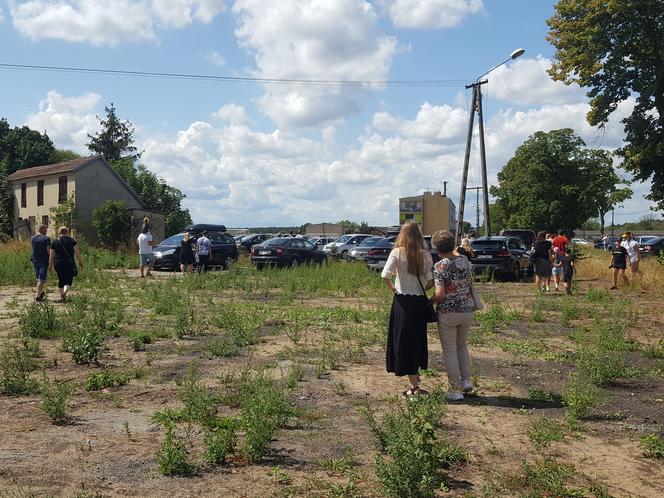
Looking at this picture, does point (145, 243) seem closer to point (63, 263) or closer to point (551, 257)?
point (63, 263)

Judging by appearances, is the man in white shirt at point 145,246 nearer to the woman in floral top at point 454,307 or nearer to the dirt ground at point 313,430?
the dirt ground at point 313,430

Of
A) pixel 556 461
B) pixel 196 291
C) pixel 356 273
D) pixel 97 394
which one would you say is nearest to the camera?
pixel 556 461

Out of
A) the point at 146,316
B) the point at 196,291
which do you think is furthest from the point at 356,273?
the point at 146,316

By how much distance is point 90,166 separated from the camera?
49.6 m

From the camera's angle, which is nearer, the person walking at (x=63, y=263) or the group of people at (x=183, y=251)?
the person walking at (x=63, y=263)

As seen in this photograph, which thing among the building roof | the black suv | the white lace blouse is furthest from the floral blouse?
the building roof

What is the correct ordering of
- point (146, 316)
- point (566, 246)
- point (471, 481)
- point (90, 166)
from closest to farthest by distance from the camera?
point (471, 481), point (146, 316), point (566, 246), point (90, 166)

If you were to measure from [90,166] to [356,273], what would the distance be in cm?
3502

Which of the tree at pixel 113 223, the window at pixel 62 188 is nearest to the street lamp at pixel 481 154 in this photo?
the tree at pixel 113 223

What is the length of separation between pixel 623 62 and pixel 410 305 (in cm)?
2463

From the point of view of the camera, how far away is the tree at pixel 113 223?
1630 inches

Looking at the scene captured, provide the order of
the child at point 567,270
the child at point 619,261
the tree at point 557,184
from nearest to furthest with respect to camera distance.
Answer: the child at point 567,270
the child at point 619,261
the tree at point 557,184

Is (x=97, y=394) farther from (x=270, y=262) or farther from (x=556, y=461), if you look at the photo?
(x=270, y=262)

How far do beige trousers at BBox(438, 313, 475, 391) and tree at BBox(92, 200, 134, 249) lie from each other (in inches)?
1460
